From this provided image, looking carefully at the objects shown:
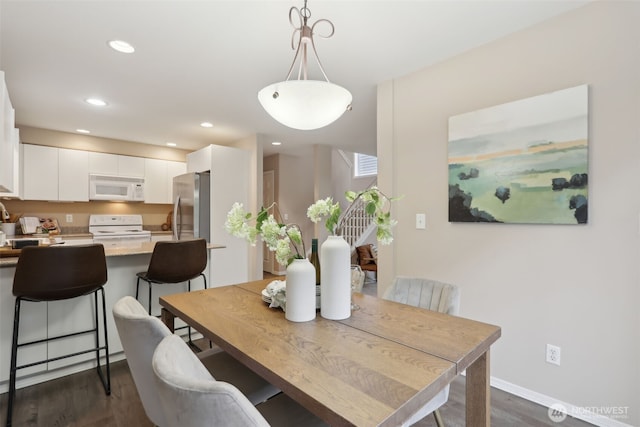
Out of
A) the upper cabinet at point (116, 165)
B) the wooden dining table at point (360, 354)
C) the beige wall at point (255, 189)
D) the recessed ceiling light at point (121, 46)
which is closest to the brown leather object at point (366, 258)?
the beige wall at point (255, 189)

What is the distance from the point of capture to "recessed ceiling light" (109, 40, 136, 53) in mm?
2113

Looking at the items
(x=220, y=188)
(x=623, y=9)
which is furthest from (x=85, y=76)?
(x=623, y=9)

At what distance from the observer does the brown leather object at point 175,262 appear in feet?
7.41

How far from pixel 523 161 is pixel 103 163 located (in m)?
5.18

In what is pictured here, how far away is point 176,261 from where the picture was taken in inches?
91.7

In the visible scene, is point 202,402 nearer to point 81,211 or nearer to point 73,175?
point 73,175

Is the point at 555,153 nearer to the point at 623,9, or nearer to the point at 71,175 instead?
the point at 623,9

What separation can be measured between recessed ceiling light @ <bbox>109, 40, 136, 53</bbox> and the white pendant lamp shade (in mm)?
1367

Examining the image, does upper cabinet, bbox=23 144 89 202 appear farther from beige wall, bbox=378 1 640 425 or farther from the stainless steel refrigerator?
beige wall, bbox=378 1 640 425

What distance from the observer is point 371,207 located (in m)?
1.16

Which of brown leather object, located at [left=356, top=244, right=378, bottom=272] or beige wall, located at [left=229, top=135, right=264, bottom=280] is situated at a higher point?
beige wall, located at [left=229, top=135, right=264, bottom=280]

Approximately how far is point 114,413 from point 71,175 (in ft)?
12.3

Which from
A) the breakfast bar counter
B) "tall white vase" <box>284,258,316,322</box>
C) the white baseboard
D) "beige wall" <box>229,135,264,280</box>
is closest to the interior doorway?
"beige wall" <box>229,135,264,280</box>

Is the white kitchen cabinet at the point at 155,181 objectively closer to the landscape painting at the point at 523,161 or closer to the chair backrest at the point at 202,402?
the landscape painting at the point at 523,161
